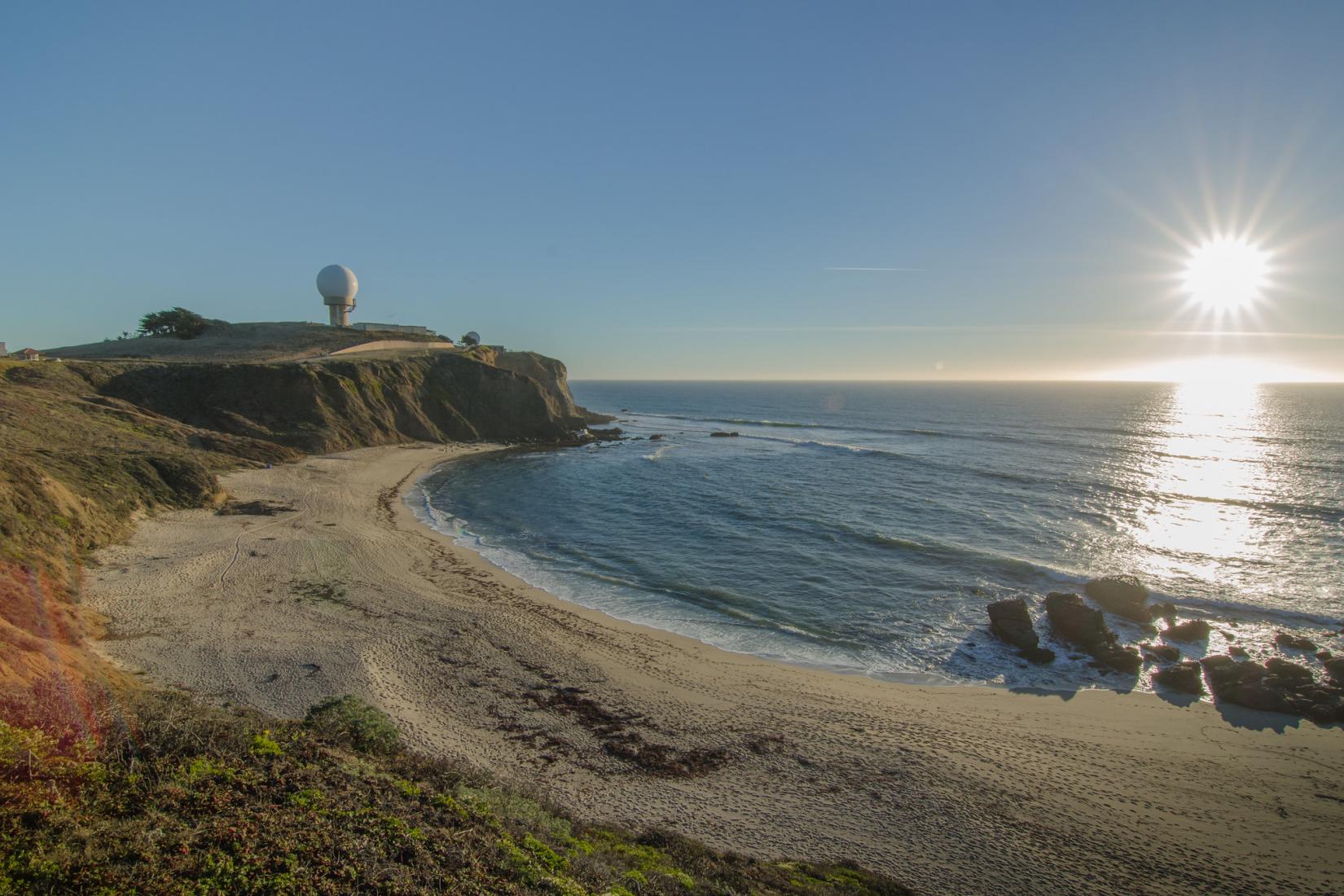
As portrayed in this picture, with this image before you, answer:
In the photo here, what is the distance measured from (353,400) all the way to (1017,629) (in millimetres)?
53793

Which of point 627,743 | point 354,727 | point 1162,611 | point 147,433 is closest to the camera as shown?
point 354,727

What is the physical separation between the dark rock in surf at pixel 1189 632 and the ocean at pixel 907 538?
0.44 metres

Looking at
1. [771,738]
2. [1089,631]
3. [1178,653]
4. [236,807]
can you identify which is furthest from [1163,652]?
[236,807]

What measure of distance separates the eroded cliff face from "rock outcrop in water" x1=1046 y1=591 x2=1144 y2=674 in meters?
49.6

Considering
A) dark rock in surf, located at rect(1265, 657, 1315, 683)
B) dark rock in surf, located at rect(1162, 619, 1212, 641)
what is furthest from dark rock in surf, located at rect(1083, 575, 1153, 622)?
dark rock in surf, located at rect(1265, 657, 1315, 683)

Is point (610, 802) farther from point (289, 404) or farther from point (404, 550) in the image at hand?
point (289, 404)

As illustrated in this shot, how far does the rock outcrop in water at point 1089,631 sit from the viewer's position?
1927cm

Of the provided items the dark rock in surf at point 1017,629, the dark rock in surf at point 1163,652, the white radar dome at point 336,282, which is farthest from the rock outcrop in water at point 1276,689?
the white radar dome at point 336,282

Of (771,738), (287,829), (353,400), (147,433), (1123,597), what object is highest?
(353,400)

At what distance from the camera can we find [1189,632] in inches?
833

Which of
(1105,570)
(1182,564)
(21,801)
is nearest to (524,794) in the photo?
(21,801)

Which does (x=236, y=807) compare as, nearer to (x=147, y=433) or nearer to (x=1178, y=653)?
(x=1178, y=653)

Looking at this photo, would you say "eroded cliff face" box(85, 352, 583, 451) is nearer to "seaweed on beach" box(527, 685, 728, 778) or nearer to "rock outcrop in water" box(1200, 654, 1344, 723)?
"seaweed on beach" box(527, 685, 728, 778)

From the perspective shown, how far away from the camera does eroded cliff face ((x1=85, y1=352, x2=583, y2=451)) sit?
151 feet
